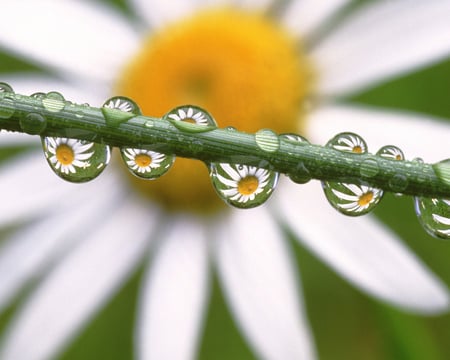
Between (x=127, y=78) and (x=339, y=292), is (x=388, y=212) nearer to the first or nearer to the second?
(x=339, y=292)

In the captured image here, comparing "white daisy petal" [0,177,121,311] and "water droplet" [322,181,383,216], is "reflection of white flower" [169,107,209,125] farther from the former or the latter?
"white daisy petal" [0,177,121,311]

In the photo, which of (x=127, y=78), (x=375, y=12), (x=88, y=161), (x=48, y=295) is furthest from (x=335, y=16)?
(x=88, y=161)

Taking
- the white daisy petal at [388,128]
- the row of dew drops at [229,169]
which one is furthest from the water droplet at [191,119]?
the white daisy petal at [388,128]

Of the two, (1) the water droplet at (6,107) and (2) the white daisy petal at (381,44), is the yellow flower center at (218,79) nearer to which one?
(2) the white daisy petal at (381,44)

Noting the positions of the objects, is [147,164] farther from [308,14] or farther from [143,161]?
[308,14]

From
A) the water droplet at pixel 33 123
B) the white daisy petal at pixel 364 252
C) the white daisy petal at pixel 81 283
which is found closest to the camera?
the water droplet at pixel 33 123

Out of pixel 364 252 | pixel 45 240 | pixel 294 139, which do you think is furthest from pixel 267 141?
pixel 45 240
